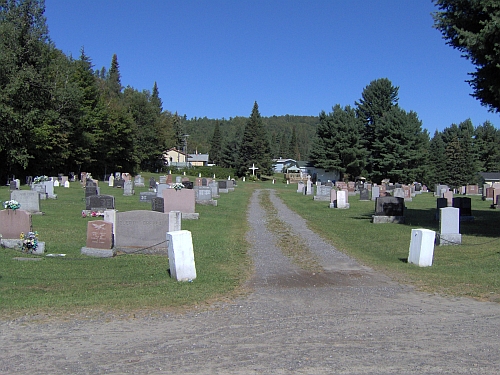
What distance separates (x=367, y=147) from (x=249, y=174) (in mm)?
20157

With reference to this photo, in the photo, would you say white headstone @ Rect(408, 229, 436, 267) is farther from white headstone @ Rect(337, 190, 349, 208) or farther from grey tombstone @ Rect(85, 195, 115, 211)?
white headstone @ Rect(337, 190, 349, 208)

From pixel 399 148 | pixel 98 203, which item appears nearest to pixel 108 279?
pixel 98 203

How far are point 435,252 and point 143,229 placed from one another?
740 cm

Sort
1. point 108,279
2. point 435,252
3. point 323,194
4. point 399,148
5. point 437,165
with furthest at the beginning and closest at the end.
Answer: point 437,165 → point 399,148 → point 323,194 → point 435,252 → point 108,279

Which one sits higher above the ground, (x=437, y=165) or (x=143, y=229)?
(x=437, y=165)

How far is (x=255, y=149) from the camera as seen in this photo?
3497 inches

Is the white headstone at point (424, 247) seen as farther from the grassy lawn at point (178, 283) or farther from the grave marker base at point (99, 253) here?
the grave marker base at point (99, 253)

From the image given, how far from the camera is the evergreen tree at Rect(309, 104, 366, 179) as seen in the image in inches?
3027

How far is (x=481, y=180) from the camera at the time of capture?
77500 mm

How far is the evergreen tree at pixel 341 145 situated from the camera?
76.9 m

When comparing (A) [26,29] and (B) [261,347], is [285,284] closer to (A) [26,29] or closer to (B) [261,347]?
(B) [261,347]

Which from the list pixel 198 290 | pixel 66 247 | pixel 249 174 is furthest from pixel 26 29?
pixel 249 174

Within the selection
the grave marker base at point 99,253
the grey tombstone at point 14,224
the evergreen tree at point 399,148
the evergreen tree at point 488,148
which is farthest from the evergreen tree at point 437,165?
the grey tombstone at point 14,224

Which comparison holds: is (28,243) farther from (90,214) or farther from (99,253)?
(90,214)
